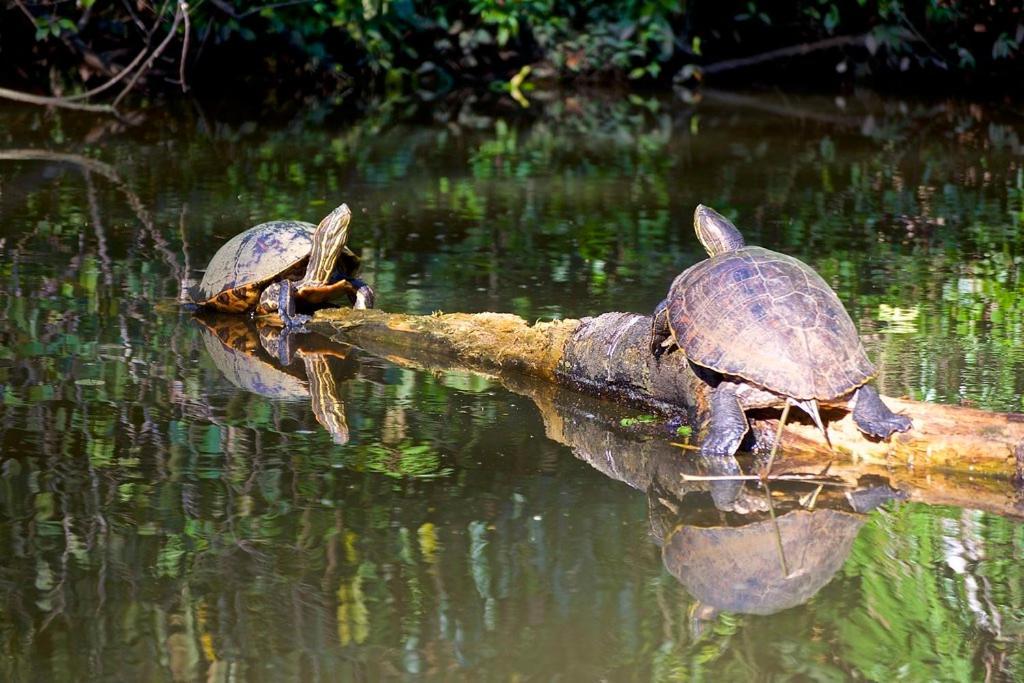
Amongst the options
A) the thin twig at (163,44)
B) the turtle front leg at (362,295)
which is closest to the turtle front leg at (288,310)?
the turtle front leg at (362,295)

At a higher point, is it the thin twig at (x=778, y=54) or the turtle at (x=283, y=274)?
the thin twig at (x=778, y=54)

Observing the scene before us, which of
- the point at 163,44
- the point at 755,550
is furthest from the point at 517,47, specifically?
the point at 755,550

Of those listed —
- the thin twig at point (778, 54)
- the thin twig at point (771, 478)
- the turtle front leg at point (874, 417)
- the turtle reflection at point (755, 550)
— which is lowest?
the turtle reflection at point (755, 550)

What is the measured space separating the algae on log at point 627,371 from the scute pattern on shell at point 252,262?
0.37m

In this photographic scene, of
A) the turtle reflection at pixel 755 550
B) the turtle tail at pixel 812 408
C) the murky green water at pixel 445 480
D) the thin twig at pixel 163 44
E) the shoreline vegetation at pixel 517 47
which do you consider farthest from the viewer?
the shoreline vegetation at pixel 517 47

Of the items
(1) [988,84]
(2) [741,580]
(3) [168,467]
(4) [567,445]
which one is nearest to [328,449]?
(3) [168,467]

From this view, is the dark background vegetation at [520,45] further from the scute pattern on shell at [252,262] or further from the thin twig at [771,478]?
the thin twig at [771,478]

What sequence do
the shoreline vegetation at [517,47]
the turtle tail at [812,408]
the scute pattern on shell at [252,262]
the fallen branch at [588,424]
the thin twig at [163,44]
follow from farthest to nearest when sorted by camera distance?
the shoreline vegetation at [517,47] < the thin twig at [163,44] < the scute pattern on shell at [252,262] < the turtle tail at [812,408] < the fallen branch at [588,424]

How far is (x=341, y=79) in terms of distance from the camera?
18906 millimetres

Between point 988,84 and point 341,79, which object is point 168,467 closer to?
point 341,79

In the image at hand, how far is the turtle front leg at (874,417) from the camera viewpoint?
4.82 metres

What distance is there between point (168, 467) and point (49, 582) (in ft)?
3.30

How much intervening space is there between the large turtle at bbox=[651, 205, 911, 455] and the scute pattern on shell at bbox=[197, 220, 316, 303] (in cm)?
260

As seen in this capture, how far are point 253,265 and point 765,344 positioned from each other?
3170 mm
